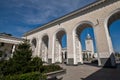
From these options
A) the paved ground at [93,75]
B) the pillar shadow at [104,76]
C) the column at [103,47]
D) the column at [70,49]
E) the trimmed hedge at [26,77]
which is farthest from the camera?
the column at [70,49]

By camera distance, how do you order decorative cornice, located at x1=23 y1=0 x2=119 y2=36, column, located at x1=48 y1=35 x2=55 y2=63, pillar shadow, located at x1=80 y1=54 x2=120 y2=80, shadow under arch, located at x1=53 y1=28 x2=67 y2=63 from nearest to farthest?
1. pillar shadow, located at x1=80 y1=54 x2=120 y2=80
2. decorative cornice, located at x1=23 y1=0 x2=119 y2=36
3. column, located at x1=48 y1=35 x2=55 y2=63
4. shadow under arch, located at x1=53 y1=28 x2=67 y2=63

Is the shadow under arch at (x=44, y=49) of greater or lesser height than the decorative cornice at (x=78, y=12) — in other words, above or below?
below

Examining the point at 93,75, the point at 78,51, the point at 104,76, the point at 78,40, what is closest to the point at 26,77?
the point at 93,75

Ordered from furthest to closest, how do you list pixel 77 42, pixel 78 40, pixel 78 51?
pixel 78 40, pixel 77 42, pixel 78 51

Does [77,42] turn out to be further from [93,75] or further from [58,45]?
[93,75]

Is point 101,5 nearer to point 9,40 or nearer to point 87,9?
point 87,9

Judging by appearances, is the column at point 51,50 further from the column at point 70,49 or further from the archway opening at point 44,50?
the column at point 70,49

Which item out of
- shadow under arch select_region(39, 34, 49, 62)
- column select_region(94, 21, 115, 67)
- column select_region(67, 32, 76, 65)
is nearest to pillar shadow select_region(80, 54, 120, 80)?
column select_region(94, 21, 115, 67)

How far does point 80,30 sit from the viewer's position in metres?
17.4

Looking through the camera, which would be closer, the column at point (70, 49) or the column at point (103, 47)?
the column at point (103, 47)

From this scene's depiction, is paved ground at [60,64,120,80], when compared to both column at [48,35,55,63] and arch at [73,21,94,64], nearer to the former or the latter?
arch at [73,21,94,64]

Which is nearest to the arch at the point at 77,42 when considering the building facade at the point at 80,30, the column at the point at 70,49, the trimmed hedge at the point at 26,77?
the building facade at the point at 80,30

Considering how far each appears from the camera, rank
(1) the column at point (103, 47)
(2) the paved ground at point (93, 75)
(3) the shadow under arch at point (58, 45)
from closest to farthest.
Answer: (2) the paved ground at point (93, 75) < (1) the column at point (103, 47) < (3) the shadow under arch at point (58, 45)

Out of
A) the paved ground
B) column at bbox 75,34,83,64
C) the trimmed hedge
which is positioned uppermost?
column at bbox 75,34,83,64
